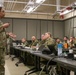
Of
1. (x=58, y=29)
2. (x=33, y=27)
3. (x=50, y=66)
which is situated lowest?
(x=50, y=66)

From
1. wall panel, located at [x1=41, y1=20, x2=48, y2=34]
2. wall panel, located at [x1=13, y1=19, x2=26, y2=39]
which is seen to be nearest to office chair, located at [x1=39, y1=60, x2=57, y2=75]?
wall panel, located at [x1=13, y1=19, x2=26, y2=39]

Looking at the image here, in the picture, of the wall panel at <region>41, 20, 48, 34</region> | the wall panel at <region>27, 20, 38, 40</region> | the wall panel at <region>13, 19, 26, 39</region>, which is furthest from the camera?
the wall panel at <region>41, 20, 48, 34</region>

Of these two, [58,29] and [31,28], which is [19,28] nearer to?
[31,28]

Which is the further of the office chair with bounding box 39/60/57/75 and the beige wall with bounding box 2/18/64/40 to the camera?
the beige wall with bounding box 2/18/64/40

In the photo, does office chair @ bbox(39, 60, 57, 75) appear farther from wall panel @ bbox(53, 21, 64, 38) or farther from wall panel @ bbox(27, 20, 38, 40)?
wall panel @ bbox(53, 21, 64, 38)

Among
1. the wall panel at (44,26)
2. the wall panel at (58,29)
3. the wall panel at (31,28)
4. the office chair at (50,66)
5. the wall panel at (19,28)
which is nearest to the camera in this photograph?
the office chair at (50,66)

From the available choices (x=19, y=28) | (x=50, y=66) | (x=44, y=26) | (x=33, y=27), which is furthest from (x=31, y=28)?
(x=50, y=66)

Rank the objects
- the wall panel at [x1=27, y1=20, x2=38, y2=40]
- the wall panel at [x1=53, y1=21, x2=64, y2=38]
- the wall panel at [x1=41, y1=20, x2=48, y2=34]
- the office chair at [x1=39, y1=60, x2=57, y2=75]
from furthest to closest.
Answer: the wall panel at [x1=53, y1=21, x2=64, y2=38], the wall panel at [x1=41, y1=20, x2=48, y2=34], the wall panel at [x1=27, y1=20, x2=38, y2=40], the office chair at [x1=39, y1=60, x2=57, y2=75]

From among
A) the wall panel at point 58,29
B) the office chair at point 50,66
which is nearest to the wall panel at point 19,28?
the wall panel at point 58,29

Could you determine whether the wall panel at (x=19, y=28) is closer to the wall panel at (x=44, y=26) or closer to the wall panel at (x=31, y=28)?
the wall panel at (x=31, y=28)

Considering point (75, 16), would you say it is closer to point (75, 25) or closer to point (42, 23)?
point (75, 25)

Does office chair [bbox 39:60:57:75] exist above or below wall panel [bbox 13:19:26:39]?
below

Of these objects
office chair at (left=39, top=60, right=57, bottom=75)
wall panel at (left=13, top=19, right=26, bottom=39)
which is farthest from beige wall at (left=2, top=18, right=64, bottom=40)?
office chair at (left=39, top=60, right=57, bottom=75)

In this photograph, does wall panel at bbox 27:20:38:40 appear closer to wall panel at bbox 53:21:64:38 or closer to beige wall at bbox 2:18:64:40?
beige wall at bbox 2:18:64:40
